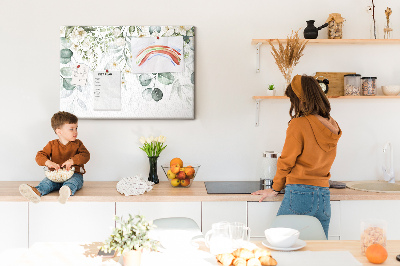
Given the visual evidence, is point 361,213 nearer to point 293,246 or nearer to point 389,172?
point 389,172

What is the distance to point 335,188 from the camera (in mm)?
2918

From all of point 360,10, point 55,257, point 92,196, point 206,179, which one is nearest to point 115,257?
point 55,257

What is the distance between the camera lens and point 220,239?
4.92 ft

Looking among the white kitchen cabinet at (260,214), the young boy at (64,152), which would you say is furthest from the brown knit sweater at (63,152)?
the white kitchen cabinet at (260,214)

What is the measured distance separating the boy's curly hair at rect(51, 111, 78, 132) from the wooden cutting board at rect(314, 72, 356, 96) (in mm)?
1772

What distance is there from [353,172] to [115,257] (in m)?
2.30

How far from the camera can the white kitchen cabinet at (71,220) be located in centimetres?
270

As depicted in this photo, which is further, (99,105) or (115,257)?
(99,105)

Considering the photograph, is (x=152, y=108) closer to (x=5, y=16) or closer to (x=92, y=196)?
(x=92, y=196)

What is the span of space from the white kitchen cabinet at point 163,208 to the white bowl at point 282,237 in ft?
3.53

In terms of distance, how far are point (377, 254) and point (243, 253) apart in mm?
452

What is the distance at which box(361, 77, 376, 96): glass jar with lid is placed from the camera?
10.3 ft

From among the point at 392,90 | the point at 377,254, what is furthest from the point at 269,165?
the point at 377,254

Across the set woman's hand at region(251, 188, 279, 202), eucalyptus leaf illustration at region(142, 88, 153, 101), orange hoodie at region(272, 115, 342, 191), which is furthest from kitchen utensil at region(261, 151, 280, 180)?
eucalyptus leaf illustration at region(142, 88, 153, 101)
